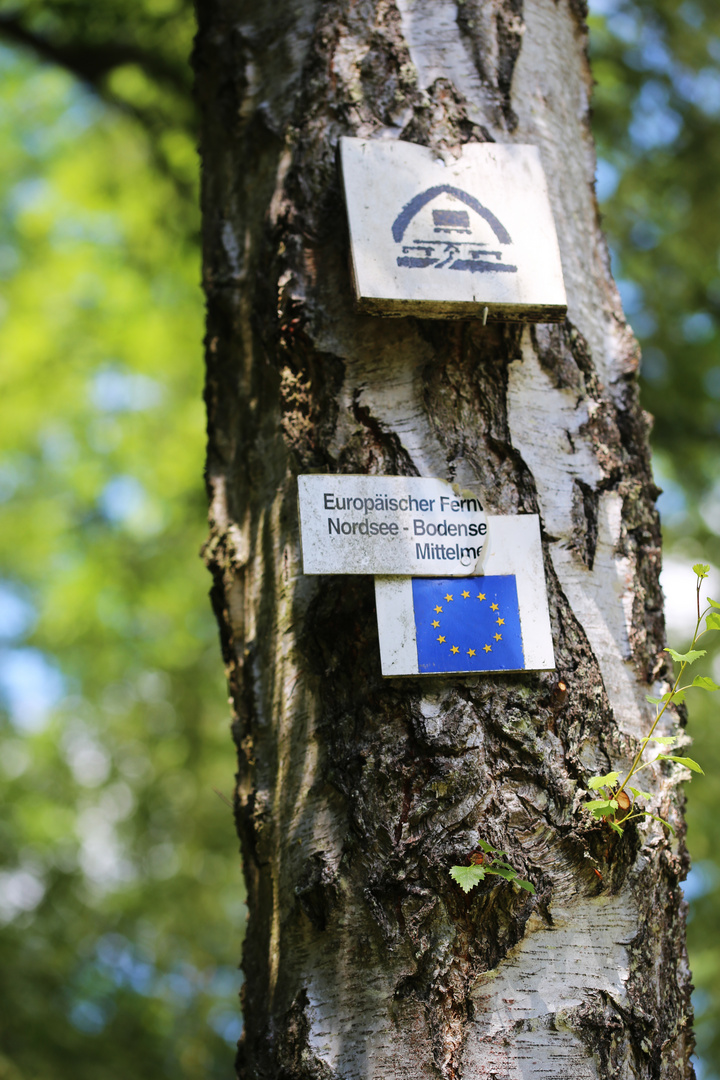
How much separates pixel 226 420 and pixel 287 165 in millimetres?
459

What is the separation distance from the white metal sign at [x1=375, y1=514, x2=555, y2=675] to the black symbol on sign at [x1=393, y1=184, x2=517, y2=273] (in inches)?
15.6

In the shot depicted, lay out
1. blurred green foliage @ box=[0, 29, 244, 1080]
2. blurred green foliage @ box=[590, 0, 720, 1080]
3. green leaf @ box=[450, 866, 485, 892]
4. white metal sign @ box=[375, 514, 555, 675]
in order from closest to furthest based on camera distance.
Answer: green leaf @ box=[450, 866, 485, 892]
white metal sign @ box=[375, 514, 555, 675]
blurred green foliage @ box=[590, 0, 720, 1080]
blurred green foliage @ box=[0, 29, 244, 1080]

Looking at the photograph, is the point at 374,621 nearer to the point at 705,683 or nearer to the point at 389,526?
the point at 389,526

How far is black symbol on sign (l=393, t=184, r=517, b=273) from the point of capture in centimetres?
126

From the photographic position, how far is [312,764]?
1.20 metres

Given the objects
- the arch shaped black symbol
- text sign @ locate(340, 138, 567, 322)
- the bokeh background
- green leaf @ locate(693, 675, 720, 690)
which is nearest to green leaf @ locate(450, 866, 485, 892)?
green leaf @ locate(693, 675, 720, 690)

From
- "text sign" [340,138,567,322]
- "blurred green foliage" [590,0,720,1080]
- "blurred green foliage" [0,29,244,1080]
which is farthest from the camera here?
"blurred green foliage" [0,29,244,1080]

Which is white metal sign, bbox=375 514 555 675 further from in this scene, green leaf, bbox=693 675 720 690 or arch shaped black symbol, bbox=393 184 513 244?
arch shaped black symbol, bbox=393 184 513 244

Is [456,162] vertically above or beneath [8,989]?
above

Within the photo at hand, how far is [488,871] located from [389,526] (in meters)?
0.47

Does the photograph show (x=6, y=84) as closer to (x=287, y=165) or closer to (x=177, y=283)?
(x=177, y=283)

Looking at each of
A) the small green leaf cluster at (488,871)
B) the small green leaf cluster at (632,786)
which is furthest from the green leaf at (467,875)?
the small green leaf cluster at (632,786)

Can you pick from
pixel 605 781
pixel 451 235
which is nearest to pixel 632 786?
pixel 605 781

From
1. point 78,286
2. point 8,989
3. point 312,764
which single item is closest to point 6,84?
point 78,286
